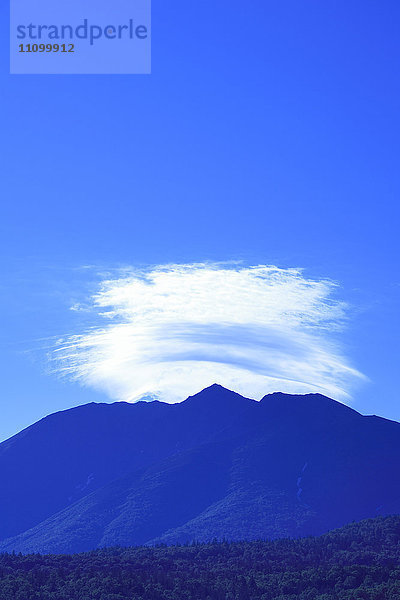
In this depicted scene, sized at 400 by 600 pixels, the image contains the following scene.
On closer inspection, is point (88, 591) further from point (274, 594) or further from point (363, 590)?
point (363, 590)

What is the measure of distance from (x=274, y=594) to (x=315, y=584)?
1334 cm

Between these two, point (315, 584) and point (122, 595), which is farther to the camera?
point (315, 584)

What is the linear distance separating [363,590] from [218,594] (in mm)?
32775

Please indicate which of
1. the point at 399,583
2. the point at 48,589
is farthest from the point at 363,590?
the point at 48,589

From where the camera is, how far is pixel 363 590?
188500 mm

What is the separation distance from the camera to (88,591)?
18650 centimetres

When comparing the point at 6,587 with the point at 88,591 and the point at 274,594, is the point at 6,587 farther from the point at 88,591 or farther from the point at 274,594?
the point at 274,594

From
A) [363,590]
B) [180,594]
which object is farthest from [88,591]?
[363,590]

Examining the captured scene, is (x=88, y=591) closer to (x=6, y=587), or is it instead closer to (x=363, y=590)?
(x=6, y=587)

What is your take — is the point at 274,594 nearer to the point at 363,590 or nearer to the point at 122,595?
the point at 363,590

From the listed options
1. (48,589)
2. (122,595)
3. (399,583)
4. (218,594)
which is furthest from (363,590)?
(48,589)

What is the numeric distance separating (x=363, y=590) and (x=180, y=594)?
41348 millimetres

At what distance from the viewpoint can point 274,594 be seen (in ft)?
628

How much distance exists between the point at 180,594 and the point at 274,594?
2144cm
